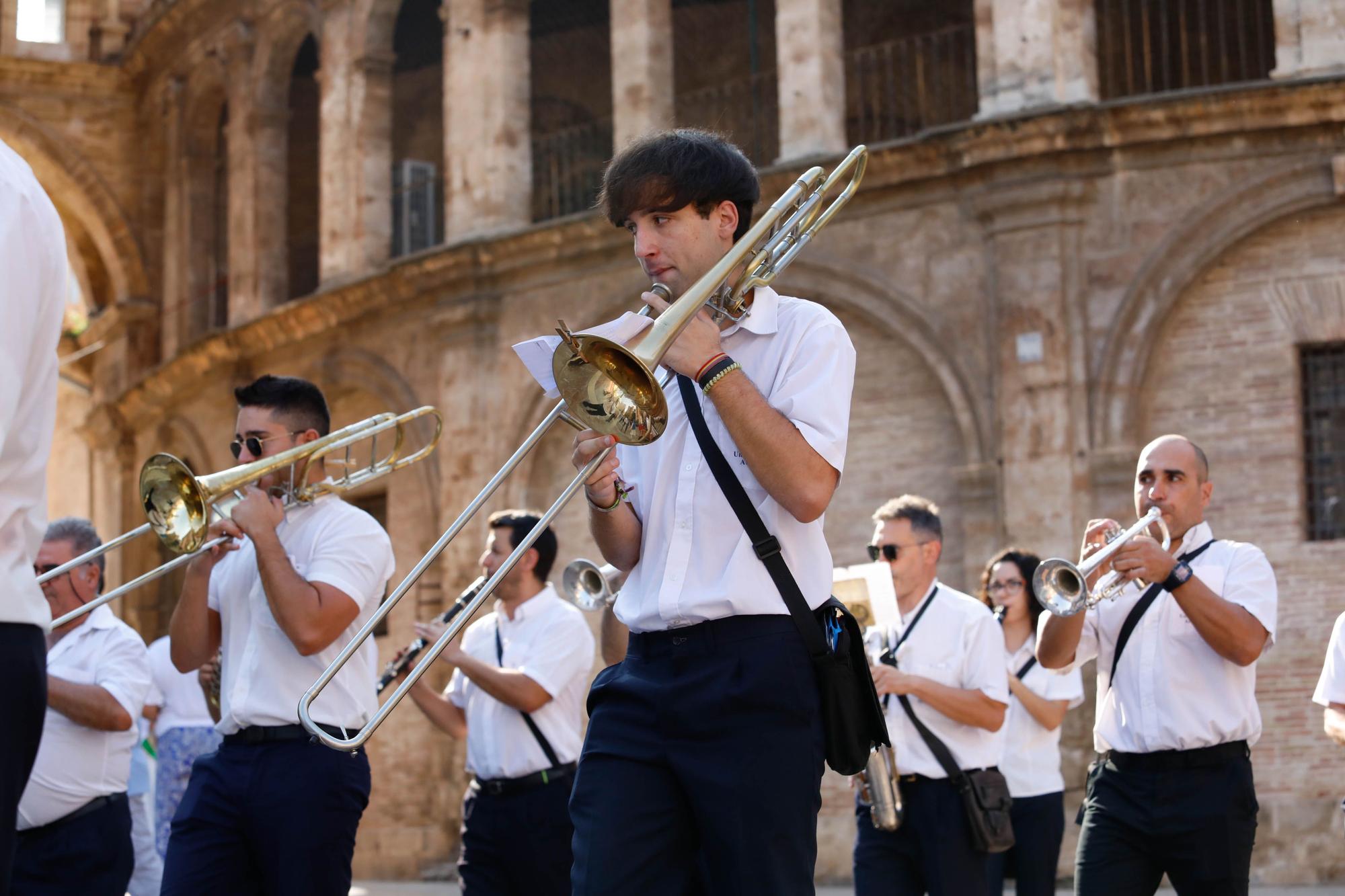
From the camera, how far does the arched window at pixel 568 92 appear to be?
69.1 feet

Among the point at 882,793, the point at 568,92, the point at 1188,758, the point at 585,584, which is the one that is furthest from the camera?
the point at 568,92

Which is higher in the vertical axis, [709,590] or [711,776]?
[709,590]

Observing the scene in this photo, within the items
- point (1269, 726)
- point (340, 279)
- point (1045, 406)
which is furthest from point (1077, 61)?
point (340, 279)

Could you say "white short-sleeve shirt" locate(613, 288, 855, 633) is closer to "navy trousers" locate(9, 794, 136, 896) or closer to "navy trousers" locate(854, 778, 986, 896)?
"navy trousers" locate(854, 778, 986, 896)

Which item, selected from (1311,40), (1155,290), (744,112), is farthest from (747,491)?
(744,112)

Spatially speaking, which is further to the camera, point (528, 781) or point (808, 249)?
point (808, 249)

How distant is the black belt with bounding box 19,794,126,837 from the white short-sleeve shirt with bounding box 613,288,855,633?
351cm

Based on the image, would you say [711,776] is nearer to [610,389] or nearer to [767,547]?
[767,547]

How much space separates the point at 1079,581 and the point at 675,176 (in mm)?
2906

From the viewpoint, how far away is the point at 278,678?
18.9 ft

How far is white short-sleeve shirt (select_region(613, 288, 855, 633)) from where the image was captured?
3.79 m

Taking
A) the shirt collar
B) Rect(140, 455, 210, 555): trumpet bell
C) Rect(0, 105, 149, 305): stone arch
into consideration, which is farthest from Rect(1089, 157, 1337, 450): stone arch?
Rect(0, 105, 149, 305): stone arch

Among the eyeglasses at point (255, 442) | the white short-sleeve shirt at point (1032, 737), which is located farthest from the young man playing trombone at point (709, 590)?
the white short-sleeve shirt at point (1032, 737)

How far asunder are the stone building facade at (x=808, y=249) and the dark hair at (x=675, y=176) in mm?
10709
